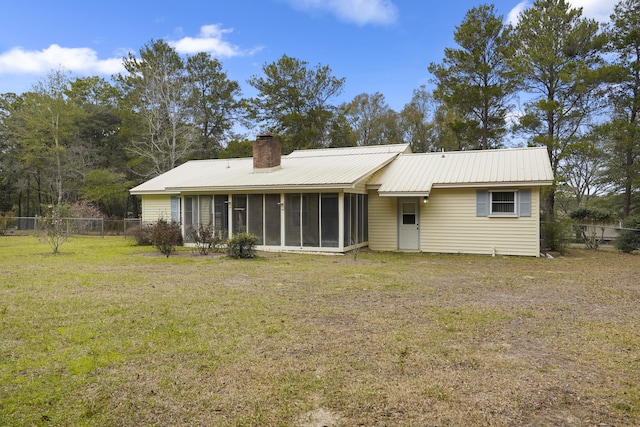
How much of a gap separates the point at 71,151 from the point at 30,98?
4194 millimetres

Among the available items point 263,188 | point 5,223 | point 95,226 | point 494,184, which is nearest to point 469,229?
point 494,184

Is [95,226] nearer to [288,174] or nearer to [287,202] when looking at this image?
[288,174]

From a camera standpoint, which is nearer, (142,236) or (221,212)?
(221,212)

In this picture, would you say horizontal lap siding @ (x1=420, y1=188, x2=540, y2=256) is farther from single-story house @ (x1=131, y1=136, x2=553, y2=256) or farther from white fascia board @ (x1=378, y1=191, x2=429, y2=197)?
white fascia board @ (x1=378, y1=191, x2=429, y2=197)

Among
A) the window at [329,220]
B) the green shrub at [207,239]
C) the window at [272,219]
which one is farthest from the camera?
the window at [272,219]

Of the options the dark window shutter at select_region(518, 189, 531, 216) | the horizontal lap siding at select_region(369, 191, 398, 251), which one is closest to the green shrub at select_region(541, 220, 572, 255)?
the dark window shutter at select_region(518, 189, 531, 216)

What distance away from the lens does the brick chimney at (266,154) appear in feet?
53.4

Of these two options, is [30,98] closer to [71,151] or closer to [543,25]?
[71,151]

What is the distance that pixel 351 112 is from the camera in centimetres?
3472

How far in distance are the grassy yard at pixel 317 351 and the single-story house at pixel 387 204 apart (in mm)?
4487

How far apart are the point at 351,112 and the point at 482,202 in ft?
76.5

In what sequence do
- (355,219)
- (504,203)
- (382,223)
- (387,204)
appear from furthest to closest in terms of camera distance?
1. (382,223)
2. (387,204)
3. (355,219)
4. (504,203)

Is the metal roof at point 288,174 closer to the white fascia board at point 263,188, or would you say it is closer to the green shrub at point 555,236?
the white fascia board at point 263,188

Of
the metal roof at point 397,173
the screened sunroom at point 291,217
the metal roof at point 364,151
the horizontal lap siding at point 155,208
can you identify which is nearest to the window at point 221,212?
the screened sunroom at point 291,217
